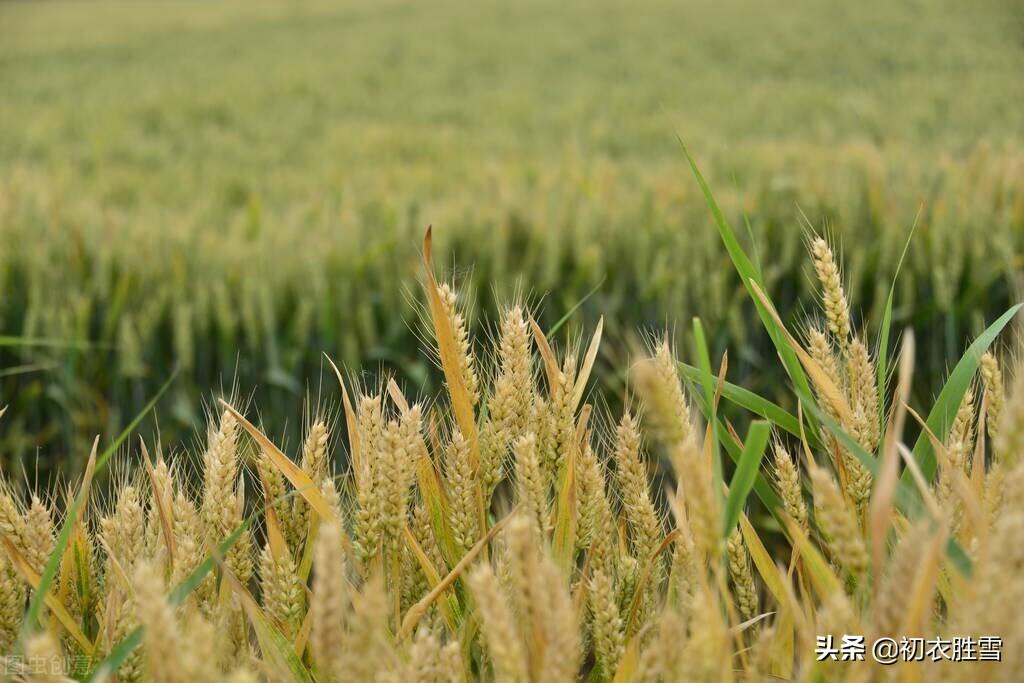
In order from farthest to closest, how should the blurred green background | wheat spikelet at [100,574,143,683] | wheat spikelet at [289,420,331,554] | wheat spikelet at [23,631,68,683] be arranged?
the blurred green background, wheat spikelet at [289,420,331,554], wheat spikelet at [100,574,143,683], wheat spikelet at [23,631,68,683]

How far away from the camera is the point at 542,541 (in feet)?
1.82

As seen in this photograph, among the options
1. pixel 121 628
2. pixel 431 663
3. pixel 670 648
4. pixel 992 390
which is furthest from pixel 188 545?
pixel 992 390

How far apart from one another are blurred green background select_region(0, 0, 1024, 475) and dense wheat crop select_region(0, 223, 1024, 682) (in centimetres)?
9

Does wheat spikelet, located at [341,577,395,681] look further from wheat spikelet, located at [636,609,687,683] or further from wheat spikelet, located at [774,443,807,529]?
wheat spikelet, located at [774,443,807,529]

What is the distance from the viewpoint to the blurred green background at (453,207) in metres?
1.75

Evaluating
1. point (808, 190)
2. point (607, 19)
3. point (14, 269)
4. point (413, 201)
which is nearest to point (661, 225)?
point (808, 190)

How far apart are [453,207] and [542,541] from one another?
1.59 metres

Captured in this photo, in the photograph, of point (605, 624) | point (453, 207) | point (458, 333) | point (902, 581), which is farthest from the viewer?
point (453, 207)

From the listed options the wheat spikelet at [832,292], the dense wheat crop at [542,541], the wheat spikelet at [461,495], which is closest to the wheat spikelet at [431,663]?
the dense wheat crop at [542,541]

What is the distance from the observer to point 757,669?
1.38 ft

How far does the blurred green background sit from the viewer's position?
1749mm

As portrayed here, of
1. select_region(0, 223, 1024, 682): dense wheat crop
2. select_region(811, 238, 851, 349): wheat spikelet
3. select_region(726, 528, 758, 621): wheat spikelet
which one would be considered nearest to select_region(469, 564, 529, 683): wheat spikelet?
select_region(0, 223, 1024, 682): dense wheat crop

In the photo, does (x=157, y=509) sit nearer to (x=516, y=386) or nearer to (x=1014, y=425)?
(x=516, y=386)

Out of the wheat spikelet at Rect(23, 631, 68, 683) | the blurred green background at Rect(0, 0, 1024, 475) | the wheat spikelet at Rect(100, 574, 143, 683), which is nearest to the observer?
the wheat spikelet at Rect(23, 631, 68, 683)
